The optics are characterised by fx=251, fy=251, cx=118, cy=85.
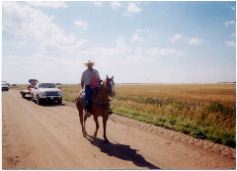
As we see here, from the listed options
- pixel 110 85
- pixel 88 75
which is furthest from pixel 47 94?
pixel 110 85

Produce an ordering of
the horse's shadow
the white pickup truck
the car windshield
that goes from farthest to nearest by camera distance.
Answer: the car windshield
the white pickup truck
the horse's shadow

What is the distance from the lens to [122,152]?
725cm

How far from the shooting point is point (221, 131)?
885 centimetres

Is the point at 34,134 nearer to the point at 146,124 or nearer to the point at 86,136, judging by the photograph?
the point at 86,136

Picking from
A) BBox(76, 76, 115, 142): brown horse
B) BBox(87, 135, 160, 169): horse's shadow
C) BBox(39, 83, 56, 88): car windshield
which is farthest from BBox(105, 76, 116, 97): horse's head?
BBox(39, 83, 56, 88): car windshield

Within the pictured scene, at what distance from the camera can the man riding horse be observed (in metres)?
9.00

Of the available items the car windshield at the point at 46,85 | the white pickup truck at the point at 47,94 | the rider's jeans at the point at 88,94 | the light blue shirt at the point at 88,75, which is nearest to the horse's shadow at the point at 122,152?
the rider's jeans at the point at 88,94

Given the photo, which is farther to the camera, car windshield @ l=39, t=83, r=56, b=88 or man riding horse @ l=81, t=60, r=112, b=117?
car windshield @ l=39, t=83, r=56, b=88

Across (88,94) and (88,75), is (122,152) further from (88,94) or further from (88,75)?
(88,75)

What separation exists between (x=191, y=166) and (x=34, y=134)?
585cm

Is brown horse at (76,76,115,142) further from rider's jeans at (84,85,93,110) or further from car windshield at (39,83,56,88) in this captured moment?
car windshield at (39,83,56,88)

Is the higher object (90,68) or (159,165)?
(90,68)

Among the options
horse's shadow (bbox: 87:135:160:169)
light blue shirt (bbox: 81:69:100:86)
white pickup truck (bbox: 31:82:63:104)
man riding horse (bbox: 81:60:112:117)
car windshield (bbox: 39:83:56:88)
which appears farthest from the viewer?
car windshield (bbox: 39:83:56:88)

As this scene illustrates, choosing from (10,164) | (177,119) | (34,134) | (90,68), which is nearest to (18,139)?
(34,134)
